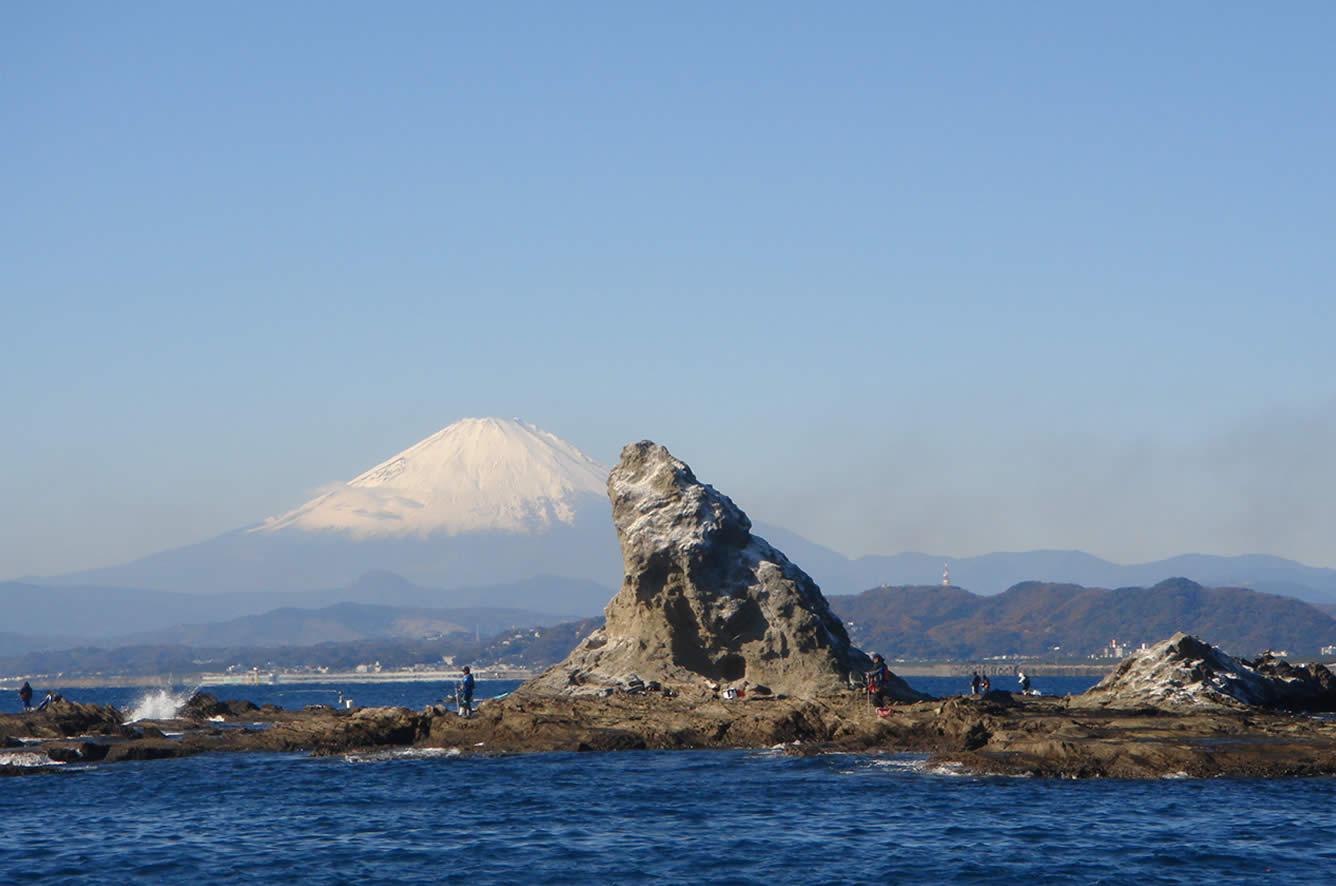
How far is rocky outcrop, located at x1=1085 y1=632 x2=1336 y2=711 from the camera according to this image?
54344 mm

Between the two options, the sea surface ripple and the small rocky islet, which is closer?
the sea surface ripple

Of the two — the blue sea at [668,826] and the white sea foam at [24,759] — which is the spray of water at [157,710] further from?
the blue sea at [668,826]

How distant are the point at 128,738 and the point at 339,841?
25895 mm

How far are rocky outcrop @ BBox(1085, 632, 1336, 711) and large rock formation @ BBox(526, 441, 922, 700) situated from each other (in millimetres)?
8483

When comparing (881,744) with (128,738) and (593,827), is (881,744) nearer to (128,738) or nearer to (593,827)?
(593,827)

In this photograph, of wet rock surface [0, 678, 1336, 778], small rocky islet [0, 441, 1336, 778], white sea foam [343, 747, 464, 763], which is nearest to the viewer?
wet rock surface [0, 678, 1336, 778]

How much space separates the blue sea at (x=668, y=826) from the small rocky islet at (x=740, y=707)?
2.23 metres

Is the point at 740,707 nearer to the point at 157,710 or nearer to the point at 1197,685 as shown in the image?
the point at 1197,685

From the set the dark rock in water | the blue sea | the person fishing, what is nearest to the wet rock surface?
the person fishing

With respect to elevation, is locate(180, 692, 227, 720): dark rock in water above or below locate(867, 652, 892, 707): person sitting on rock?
below

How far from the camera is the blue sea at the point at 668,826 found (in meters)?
31.0

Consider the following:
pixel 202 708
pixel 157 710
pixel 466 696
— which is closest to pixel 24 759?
pixel 466 696

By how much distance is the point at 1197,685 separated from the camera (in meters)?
54.6

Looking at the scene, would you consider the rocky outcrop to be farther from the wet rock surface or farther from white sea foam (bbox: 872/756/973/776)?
white sea foam (bbox: 872/756/973/776)
